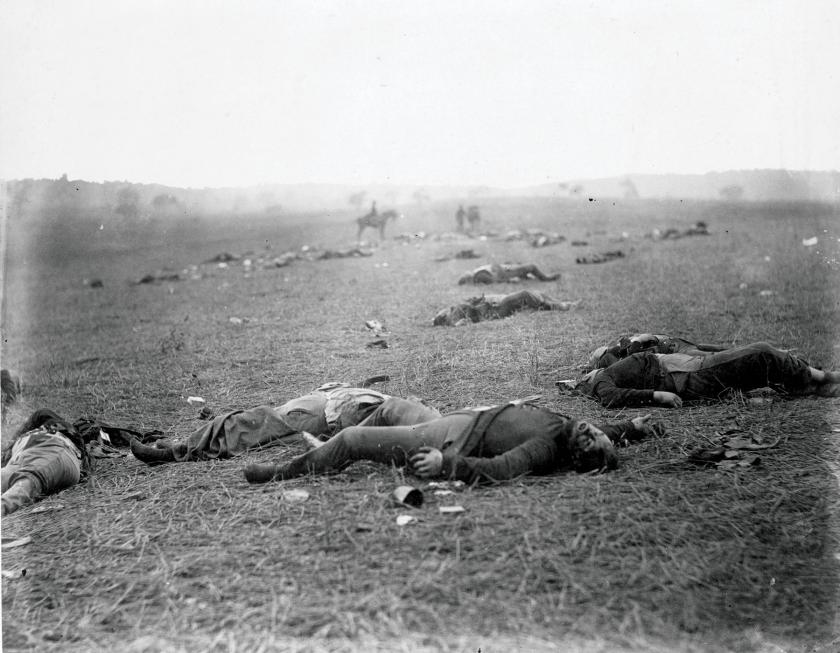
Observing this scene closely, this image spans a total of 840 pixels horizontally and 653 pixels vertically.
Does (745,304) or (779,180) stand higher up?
(779,180)

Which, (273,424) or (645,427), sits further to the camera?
(273,424)

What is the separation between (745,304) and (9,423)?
714 cm

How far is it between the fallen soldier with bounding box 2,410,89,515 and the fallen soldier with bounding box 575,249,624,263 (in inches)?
320

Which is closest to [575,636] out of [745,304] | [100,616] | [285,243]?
[100,616]

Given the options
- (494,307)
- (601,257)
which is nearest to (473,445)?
(494,307)

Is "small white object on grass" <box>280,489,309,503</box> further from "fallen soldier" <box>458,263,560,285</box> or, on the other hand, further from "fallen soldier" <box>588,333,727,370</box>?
"fallen soldier" <box>458,263,560,285</box>

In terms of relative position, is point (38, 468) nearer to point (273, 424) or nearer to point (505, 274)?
point (273, 424)

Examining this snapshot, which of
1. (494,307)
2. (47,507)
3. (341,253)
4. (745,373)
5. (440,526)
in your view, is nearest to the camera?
(440,526)

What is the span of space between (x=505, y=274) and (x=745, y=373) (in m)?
5.06

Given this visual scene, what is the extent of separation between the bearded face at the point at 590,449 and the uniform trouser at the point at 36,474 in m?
2.93

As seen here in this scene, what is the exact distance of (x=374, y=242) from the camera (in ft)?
46.4

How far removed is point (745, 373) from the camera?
14.5 feet

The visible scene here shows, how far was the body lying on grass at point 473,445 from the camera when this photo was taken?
3.30m

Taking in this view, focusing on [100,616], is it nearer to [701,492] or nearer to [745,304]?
[701,492]
